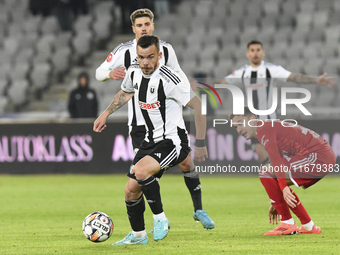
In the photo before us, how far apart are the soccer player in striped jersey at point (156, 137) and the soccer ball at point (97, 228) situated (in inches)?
6.4

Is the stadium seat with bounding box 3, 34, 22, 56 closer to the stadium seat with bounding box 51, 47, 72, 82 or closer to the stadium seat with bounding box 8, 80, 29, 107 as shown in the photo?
the stadium seat with bounding box 51, 47, 72, 82

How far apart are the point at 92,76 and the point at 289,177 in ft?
37.5

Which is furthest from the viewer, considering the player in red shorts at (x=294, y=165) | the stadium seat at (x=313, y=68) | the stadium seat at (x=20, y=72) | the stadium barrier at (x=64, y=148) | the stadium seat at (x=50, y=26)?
the stadium seat at (x=50, y=26)

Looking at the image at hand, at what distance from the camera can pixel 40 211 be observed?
7293 millimetres

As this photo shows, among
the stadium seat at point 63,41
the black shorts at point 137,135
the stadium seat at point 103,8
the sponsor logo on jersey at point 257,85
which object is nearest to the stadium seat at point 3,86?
the stadium seat at point 63,41

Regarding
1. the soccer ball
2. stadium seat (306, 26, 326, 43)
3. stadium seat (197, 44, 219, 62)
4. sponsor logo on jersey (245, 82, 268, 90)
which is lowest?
the soccer ball

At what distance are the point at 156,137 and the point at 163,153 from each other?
186mm

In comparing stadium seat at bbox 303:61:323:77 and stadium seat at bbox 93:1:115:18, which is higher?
stadium seat at bbox 93:1:115:18

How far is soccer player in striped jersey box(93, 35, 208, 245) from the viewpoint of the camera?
4762 millimetres

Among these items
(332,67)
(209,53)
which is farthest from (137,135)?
(209,53)

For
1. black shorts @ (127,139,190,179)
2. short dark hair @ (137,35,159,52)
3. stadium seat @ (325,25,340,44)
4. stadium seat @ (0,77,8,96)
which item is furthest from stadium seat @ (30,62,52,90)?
short dark hair @ (137,35,159,52)

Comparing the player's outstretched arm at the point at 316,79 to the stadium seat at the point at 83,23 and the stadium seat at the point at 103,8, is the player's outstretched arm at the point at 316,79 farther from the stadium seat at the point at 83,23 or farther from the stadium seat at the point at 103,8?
the stadium seat at the point at 103,8

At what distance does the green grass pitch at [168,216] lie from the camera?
4730mm

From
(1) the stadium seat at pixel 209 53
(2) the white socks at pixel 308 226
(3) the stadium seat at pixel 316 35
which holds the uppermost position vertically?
(3) the stadium seat at pixel 316 35
